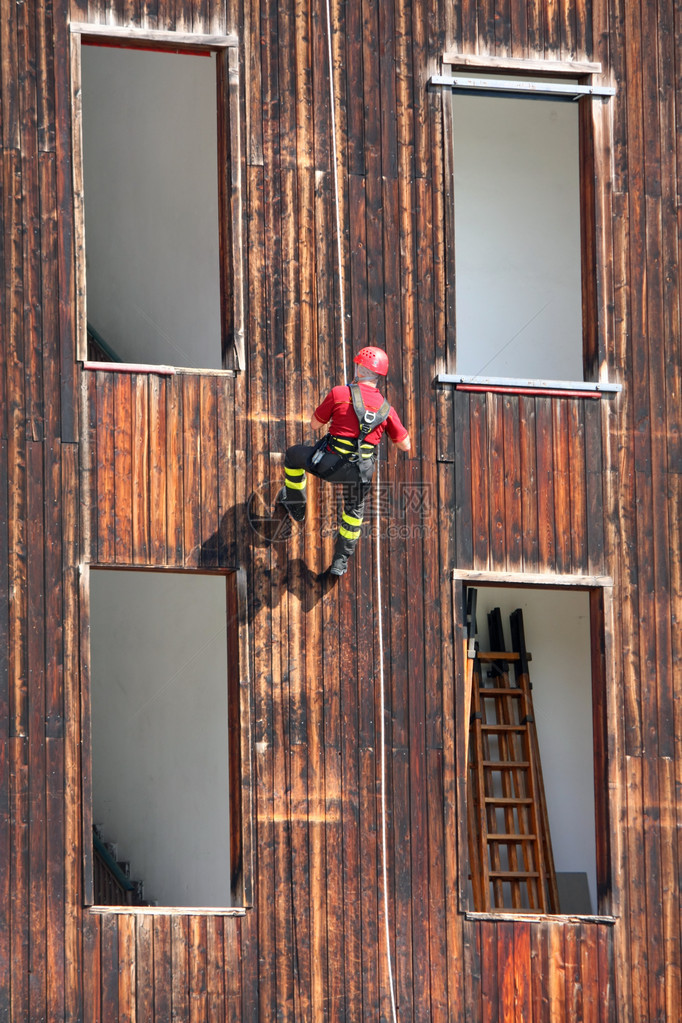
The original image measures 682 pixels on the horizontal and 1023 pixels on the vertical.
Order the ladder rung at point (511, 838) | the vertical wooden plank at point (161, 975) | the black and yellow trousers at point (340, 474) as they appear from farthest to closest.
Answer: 1. the ladder rung at point (511, 838)
2. the black and yellow trousers at point (340, 474)
3. the vertical wooden plank at point (161, 975)

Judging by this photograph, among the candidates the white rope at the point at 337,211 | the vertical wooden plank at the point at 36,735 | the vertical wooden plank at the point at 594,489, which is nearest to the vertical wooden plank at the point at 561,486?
the vertical wooden plank at the point at 594,489

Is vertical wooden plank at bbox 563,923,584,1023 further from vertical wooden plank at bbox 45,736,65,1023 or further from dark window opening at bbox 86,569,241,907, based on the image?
vertical wooden plank at bbox 45,736,65,1023

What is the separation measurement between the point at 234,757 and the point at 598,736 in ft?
10.1

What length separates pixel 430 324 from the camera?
607 inches

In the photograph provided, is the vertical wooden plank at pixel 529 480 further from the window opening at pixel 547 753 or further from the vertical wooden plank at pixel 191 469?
the vertical wooden plank at pixel 191 469

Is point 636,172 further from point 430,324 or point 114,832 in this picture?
point 114,832

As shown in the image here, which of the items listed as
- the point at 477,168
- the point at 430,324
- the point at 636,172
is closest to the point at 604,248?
the point at 636,172

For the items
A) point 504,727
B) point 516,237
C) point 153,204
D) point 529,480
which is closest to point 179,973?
point 529,480

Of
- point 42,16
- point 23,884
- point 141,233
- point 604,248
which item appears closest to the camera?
point 23,884

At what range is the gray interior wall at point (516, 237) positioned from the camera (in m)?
18.9

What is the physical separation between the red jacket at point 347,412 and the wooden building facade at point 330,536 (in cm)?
70

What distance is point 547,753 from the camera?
59.9 ft

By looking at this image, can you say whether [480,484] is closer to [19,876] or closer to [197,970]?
[197,970]

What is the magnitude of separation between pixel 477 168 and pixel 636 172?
10.6ft
